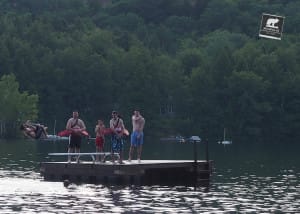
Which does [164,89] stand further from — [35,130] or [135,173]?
[35,130]

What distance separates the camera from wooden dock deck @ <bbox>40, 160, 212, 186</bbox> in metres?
57.5

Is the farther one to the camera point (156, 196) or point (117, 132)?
point (117, 132)

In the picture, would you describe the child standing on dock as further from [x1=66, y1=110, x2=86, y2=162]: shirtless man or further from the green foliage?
the green foliage

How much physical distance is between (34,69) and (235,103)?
30.1 metres

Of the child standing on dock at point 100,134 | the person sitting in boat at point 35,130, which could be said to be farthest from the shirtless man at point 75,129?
the person sitting in boat at point 35,130

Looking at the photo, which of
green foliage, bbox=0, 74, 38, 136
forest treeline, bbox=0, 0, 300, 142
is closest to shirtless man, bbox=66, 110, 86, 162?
green foliage, bbox=0, 74, 38, 136

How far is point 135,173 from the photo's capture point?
57406mm

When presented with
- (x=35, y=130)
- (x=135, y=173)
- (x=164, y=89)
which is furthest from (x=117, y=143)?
(x=164, y=89)

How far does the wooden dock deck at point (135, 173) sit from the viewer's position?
189 feet

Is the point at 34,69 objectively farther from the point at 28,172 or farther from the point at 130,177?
the point at 130,177

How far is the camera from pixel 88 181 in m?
59.0

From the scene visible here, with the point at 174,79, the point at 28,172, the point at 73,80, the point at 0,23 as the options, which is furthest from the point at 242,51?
the point at 28,172

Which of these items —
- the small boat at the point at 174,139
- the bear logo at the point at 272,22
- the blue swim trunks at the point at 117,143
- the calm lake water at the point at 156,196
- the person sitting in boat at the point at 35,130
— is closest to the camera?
the calm lake water at the point at 156,196

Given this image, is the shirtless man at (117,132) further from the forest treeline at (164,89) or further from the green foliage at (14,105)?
the forest treeline at (164,89)
